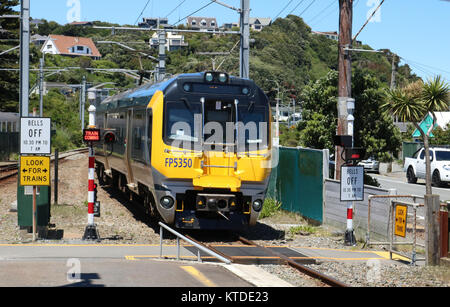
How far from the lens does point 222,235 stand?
17.1 metres

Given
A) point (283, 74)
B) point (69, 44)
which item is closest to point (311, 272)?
point (283, 74)

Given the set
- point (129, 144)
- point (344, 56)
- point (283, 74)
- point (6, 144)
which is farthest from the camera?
point (283, 74)

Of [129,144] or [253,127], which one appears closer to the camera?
[253,127]

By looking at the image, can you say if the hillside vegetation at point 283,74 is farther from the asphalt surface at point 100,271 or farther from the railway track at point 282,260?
the asphalt surface at point 100,271

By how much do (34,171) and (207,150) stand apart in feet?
12.7

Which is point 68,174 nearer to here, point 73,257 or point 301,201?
point 301,201

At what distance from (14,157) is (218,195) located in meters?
41.5

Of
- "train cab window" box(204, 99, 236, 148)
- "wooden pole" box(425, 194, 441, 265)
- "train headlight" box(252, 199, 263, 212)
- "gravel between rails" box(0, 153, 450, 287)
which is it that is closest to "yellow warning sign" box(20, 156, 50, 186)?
"gravel between rails" box(0, 153, 450, 287)

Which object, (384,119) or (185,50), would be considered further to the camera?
(185,50)

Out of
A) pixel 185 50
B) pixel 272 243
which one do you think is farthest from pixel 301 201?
pixel 185 50

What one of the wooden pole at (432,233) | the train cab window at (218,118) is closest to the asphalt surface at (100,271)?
the train cab window at (218,118)

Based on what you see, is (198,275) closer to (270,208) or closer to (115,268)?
(115,268)

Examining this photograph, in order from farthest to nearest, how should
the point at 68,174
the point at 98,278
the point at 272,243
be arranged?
the point at 68,174
the point at 272,243
the point at 98,278

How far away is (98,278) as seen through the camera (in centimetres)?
1005
